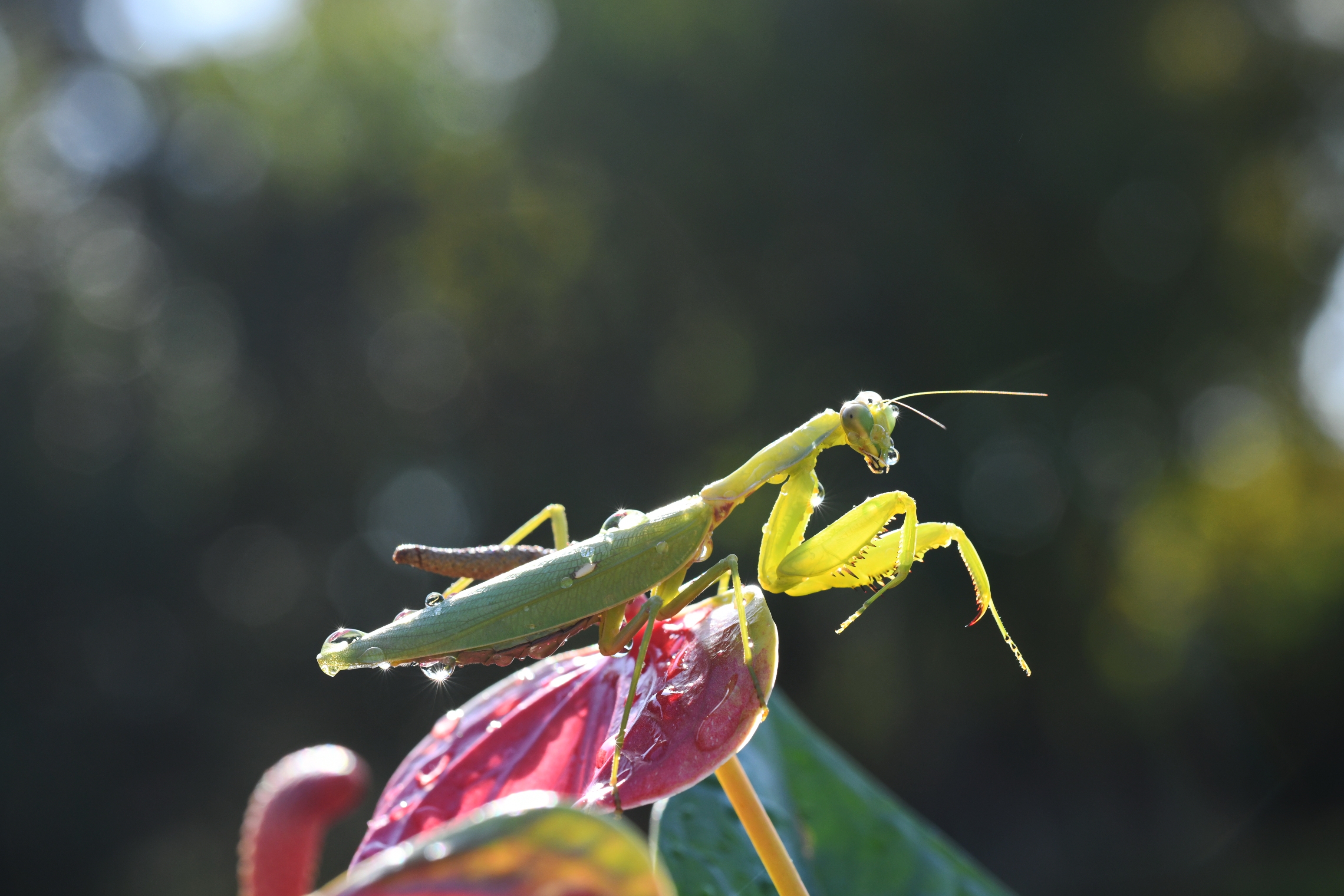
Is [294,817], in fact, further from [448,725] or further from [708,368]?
[708,368]

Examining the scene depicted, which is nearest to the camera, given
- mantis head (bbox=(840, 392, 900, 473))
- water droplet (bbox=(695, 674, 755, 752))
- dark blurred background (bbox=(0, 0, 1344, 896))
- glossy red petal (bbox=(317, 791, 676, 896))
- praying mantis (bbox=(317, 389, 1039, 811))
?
glossy red petal (bbox=(317, 791, 676, 896))

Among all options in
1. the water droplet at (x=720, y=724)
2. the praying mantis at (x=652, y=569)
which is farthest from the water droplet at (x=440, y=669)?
the water droplet at (x=720, y=724)

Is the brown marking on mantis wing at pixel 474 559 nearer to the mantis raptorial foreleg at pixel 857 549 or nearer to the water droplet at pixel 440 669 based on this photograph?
the water droplet at pixel 440 669

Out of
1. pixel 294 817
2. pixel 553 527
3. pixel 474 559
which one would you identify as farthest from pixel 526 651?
pixel 294 817

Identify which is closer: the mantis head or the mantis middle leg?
the mantis middle leg

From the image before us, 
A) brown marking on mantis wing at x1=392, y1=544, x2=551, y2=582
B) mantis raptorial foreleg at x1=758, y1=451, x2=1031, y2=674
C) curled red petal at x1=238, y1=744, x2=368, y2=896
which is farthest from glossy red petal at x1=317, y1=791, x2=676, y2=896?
mantis raptorial foreleg at x1=758, y1=451, x2=1031, y2=674

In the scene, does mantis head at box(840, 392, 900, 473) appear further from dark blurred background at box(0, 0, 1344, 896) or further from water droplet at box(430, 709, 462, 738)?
dark blurred background at box(0, 0, 1344, 896)

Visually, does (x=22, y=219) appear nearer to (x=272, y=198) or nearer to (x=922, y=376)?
(x=272, y=198)

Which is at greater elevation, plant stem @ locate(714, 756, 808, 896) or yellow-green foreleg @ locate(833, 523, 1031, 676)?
plant stem @ locate(714, 756, 808, 896)
